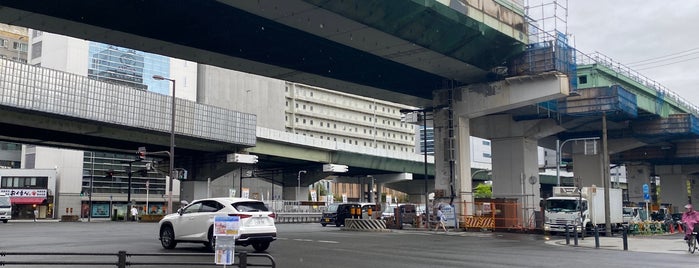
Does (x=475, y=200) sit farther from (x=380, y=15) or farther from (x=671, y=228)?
(x=380, y=15)


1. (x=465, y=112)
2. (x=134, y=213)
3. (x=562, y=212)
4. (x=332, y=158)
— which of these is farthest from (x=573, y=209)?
(x=332, y=158)

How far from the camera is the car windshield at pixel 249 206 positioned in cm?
1750

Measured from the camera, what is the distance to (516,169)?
44812 mm

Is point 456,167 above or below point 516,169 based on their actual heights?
below

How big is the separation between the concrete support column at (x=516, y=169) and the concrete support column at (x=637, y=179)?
1531 inches

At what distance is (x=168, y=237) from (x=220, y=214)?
9.69 feet

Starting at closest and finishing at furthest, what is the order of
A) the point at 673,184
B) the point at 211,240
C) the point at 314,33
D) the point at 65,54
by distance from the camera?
the point at 211,240 < the point at 314,33 < the point at 65,54 < the point at 673,184

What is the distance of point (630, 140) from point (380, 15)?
1587 inches

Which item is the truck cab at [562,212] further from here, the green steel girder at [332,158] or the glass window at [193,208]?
the green steel girder at [332,158]

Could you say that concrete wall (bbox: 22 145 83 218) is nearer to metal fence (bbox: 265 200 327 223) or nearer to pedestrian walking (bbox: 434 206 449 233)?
metal fence (bbox: 265 200 327 223)

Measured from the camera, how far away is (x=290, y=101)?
138 meters

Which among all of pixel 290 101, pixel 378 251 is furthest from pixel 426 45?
pixel 290 101

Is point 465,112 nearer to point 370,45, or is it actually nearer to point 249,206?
point 370,45

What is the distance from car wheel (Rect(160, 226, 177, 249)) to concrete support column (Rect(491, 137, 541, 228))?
2984 centimetres
